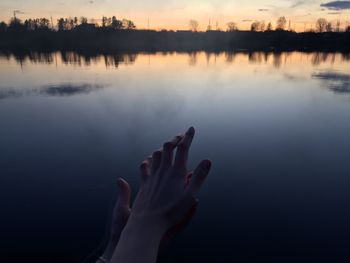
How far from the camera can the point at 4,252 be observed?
416 cm

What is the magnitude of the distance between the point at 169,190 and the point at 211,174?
494cm

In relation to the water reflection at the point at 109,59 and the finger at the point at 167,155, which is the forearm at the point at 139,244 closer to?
the finger at the point at 167,155

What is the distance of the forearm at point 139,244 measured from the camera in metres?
1.01

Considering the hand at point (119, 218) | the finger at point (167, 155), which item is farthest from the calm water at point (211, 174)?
the finger at point (167, 155)

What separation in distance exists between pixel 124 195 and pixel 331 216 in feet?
15.5

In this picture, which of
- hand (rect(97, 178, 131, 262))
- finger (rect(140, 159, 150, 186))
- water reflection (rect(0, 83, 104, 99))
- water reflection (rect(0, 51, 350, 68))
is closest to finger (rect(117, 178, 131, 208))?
hand (rect(97, 178, 131, 262))

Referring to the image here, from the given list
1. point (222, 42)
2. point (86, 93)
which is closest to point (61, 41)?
point (222, 42)

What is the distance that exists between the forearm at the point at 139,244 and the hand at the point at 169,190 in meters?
0.02

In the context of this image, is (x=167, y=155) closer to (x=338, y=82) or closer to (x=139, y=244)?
(x=139, y=244)

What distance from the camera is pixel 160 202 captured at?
1.20 meters

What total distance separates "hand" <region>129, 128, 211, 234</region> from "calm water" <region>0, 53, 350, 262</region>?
333 centimetres

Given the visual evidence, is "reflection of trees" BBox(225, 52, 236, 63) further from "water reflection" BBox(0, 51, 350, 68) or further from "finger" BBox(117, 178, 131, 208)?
"finger" BBox(117, 178, 131, 208)

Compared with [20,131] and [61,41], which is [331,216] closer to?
[20,131]

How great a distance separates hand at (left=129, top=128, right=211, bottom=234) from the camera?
1178mm
